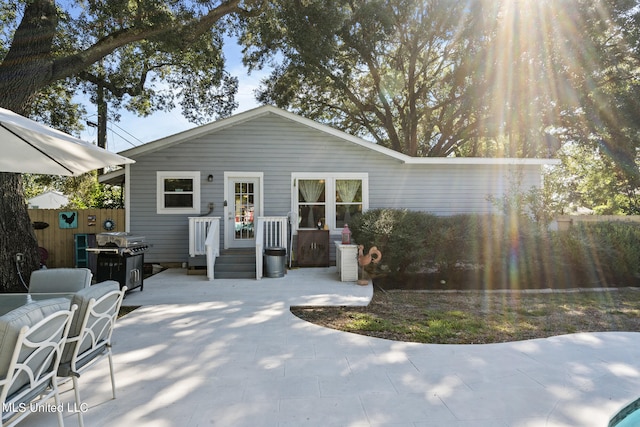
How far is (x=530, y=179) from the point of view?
9.20 meters

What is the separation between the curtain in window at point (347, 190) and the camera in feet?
29.8

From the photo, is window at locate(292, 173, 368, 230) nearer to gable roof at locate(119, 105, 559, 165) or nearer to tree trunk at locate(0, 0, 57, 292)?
gable roof at locate(119, 105, 559, 165)

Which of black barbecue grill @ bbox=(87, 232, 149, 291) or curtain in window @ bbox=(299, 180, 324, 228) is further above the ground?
curtain in window @ bbox=(299, 180, 324, 228)

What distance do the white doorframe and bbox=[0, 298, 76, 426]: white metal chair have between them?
6.73m

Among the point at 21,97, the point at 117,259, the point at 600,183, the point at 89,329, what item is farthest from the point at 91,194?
the point at 600,183

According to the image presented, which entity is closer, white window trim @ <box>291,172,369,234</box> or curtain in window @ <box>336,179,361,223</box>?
white window trim @ <box>291,172,369,234</box>

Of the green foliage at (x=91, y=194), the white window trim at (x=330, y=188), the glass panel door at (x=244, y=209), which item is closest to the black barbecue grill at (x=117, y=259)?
the glass panel door at (x=244, y=209)

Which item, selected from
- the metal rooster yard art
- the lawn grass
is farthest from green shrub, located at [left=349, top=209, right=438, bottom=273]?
the lawn grass

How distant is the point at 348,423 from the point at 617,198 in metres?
22.6

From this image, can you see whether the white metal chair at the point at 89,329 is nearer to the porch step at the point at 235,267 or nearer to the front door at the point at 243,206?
the porch step at the point at 235,267

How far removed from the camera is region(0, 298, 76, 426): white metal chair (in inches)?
61.1

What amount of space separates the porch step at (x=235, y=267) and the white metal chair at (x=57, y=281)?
13.6 feet

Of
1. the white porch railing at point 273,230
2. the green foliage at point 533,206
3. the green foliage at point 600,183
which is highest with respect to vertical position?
the green foliage at point 600,183

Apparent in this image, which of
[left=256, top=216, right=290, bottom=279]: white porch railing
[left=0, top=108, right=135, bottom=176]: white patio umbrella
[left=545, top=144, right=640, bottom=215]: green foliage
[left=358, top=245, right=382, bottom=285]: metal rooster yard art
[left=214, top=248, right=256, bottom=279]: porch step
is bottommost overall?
[left=214, top=248, right=256, bottom=279]: porch step
